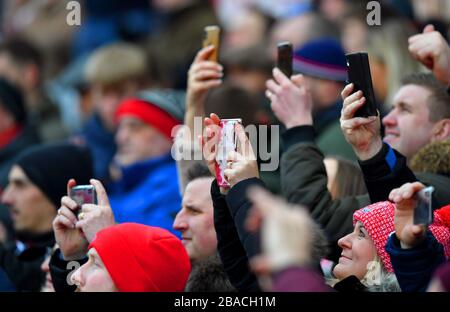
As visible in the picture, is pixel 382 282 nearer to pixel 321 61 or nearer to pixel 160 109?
pixel 321 61

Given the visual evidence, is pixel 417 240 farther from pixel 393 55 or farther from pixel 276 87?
pixel 393 55

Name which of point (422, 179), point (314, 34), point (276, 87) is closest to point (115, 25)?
point (314, 34)

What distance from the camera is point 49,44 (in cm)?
1222

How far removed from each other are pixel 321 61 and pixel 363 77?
262 centimetres

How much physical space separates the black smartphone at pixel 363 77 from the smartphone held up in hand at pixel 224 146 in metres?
0.53

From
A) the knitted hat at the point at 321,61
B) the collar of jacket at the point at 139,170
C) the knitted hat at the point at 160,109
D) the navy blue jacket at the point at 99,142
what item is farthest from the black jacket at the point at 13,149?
the knitted hat at the point at 321,61

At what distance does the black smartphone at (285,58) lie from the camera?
583 cm

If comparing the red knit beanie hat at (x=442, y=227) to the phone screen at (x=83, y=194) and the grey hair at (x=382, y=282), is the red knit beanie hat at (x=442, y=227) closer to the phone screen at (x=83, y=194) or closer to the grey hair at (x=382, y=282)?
the grey hair at (x=382, y=282)

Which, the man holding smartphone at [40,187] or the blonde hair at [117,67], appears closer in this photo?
the man holding smartphone at [40,187]

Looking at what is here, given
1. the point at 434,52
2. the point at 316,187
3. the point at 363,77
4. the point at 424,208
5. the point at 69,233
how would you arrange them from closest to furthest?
the point at 424,208, the point at 363,77, the point at 69,233, the point at 434,52, the point at 316,187

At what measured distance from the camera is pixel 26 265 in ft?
20.9

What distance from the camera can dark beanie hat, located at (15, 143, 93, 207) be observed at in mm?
7066

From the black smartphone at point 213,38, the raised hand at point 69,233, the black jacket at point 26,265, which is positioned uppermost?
the black smartphone at point 213,38

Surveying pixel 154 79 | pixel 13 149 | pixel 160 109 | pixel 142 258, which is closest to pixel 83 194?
pixel 142 258
